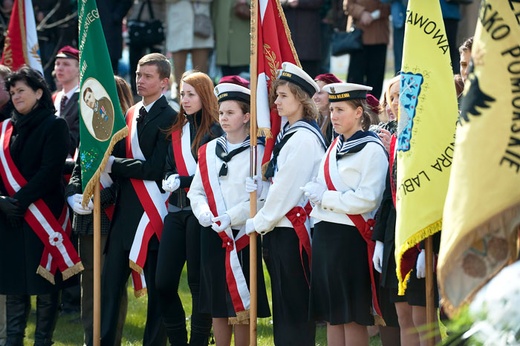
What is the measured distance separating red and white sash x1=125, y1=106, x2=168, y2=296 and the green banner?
0.18m

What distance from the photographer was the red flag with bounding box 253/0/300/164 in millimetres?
8188

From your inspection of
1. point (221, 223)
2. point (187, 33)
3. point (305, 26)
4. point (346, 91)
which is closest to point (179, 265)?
point (221, 223)

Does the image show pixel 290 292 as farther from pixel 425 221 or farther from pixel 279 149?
pixel 425 221

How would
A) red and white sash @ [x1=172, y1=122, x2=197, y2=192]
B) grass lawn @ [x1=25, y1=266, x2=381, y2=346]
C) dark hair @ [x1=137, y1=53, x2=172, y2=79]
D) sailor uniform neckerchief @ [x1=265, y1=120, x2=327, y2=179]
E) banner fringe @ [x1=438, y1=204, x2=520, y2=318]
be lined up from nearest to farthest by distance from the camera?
banner fringe @ [x1=438, y1=204, x2=520, y2=318] < sailor uniform neckerchief @ [x1=265, y1=120, x2=327, y2=179] < red and white sash @ [x1=172, y1=122, x2=197, y2=192] < dark hair @ [x1=137, y1=53, x2=172, y2=79] < grass lawn @ [x1=25, y1=266, x2=381, y2=346]

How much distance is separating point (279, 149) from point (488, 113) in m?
2.68

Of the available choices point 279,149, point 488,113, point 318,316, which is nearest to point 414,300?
point 318,316

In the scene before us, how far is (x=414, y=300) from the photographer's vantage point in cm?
731

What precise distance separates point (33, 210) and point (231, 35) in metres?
4.99

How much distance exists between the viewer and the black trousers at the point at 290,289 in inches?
313

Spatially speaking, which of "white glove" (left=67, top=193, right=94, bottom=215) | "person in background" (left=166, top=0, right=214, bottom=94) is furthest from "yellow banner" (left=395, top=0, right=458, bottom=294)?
"person in background" (left=166, top=0, right=214, bottom=94)

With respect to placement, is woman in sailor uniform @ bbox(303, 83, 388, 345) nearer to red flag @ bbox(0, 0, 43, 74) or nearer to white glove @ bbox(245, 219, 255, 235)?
white glove @ bbox(245, 219, 255, 235)

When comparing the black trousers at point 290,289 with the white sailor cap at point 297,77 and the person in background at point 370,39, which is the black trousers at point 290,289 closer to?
the white sailor cap at point 297,77

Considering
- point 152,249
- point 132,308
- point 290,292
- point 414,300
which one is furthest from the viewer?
point 132,308

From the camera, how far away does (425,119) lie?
23.0ft
